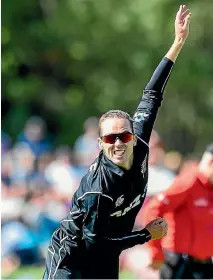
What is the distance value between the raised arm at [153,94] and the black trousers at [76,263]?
821mm

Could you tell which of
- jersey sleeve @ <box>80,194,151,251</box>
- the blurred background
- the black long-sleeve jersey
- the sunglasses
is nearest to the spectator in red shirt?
the black long-sleeve jersey

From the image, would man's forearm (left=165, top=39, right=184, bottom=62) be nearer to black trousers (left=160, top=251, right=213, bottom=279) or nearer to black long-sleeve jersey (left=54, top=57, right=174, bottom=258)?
black long-sleeve jersey (left=54, top=57, right=174, bottom=258)

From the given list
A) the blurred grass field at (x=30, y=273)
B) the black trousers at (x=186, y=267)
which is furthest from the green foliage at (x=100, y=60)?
the black trousers at (x=186, y=267)

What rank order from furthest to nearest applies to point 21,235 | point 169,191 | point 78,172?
1. point 78,172
2. point 21,235
3. point 169,191

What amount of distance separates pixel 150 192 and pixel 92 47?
11327 mm

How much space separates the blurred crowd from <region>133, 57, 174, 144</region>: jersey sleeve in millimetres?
5136

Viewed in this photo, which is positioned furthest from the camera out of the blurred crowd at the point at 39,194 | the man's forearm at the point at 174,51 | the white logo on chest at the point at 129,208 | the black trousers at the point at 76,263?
the blurred crowd at the point at 39,194

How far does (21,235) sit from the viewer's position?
13992 mm

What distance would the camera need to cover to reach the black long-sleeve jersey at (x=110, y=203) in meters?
6.35

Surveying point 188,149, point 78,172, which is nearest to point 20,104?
point 188,149

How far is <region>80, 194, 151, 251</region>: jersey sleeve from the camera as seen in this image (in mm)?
6336

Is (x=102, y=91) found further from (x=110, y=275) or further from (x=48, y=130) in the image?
(x=110, y=275)

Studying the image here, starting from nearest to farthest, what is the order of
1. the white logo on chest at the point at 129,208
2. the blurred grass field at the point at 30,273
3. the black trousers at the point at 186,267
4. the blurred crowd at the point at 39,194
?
the white logo on chest at the point at 129,208 < the black trousers at the point at 186,267 < the blurred grass field at the point at 30,273 < the blurred crowd at the point at 39,194

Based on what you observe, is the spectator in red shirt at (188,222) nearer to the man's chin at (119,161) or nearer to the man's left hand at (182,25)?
the man's left hand at (182,25)
